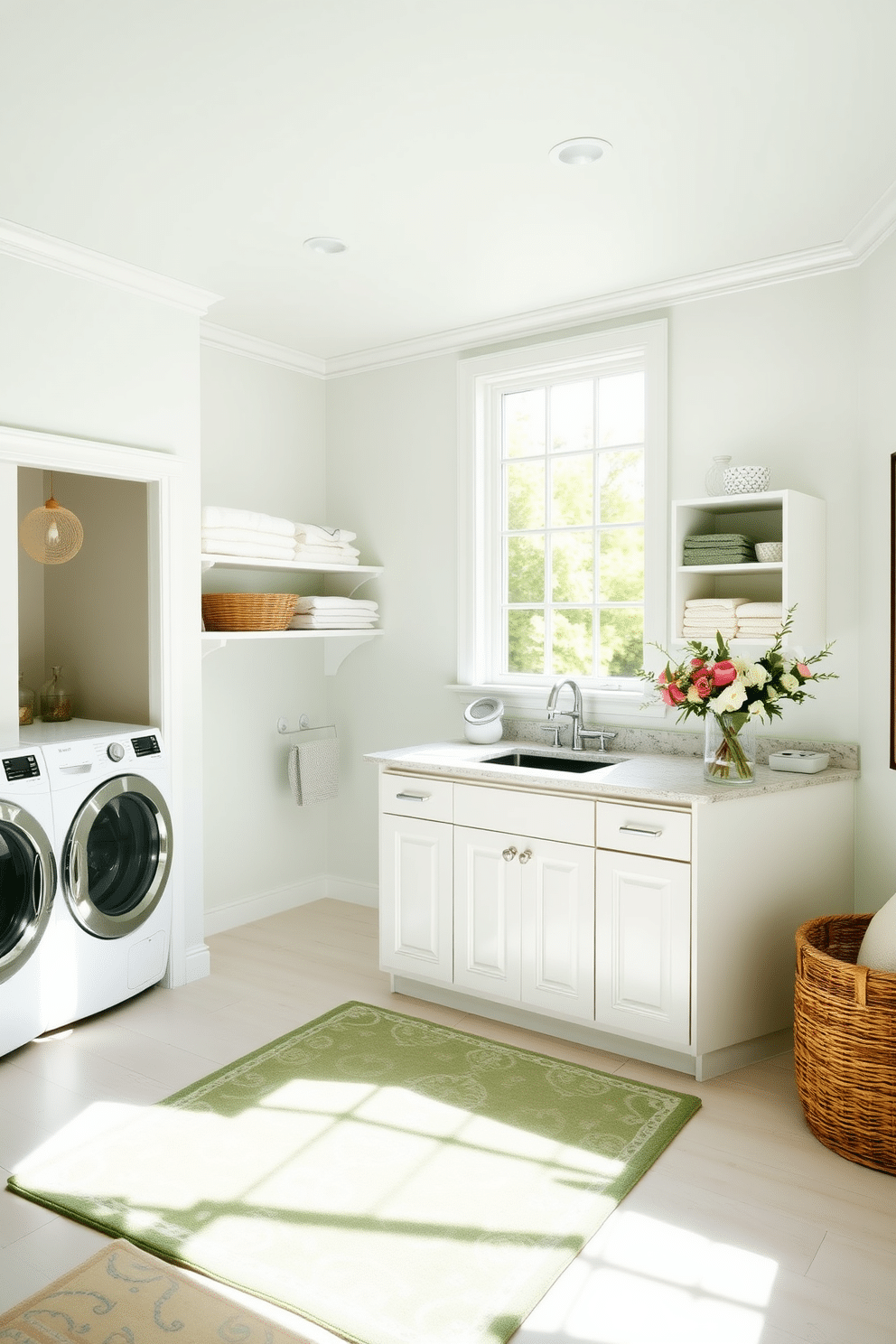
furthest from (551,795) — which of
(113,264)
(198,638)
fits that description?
(113,264)

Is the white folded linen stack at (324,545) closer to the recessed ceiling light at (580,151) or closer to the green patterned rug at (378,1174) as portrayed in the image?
the recessed ceiling light at (580,151)

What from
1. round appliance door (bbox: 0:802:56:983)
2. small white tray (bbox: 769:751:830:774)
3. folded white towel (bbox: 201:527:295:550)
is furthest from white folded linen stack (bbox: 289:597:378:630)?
small white tray (bbox: 769:751:830:774)

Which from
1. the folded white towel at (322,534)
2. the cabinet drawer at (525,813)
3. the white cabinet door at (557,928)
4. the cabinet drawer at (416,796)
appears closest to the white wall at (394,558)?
the folded white towel at (322,534)

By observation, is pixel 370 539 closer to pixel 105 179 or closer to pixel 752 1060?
pixel 105 179

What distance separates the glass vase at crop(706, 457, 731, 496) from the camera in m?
3.22

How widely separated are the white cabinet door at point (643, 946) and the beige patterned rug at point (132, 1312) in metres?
1.39

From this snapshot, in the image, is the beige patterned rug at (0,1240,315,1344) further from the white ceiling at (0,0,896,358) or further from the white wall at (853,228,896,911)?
the white ceiling at (0,0,896,358)

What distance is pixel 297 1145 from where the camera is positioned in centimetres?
248

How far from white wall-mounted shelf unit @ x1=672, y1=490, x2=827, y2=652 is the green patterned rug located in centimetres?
153

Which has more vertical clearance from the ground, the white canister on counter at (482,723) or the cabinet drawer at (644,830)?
the white canister on counter at (482,723)

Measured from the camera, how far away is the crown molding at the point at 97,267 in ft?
9.86

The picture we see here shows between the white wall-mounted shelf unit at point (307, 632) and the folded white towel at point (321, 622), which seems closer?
the white wall-mounted shelf unit at point (307, 632)

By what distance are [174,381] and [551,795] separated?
2.07m

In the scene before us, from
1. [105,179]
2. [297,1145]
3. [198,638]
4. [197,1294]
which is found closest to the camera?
[197,1294]
